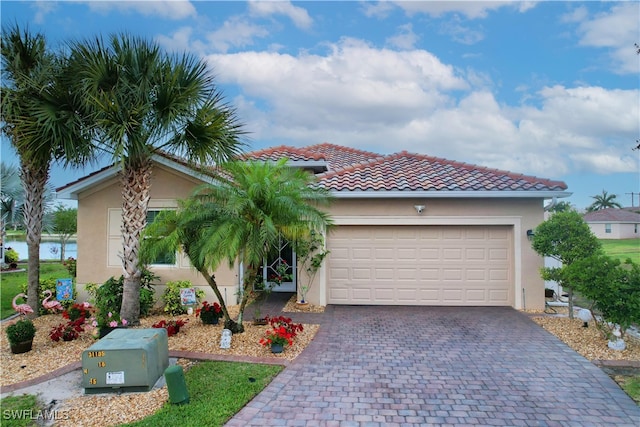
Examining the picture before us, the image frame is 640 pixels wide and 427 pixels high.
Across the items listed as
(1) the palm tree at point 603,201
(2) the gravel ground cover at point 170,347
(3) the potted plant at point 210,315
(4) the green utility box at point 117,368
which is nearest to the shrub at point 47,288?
(2) the gravel ground cover at point 170,347

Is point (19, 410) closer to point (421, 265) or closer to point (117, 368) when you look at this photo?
point (117, 368)

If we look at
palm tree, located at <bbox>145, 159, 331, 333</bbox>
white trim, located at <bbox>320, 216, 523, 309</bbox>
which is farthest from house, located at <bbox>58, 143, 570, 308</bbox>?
palm tree, located at <bbox>145, 159, 331, 333</bbox>

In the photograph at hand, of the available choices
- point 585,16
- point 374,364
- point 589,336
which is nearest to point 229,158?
point 374,364

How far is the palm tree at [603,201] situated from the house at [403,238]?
80372 millimetres

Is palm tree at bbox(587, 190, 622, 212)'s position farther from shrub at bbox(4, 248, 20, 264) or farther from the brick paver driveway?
shrub at bbox(4, 248, 20, 264)

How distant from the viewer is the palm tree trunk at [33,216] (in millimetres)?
10062

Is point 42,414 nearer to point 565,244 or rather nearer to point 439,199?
point 439,199

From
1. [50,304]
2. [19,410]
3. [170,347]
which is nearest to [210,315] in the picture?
[170,347]

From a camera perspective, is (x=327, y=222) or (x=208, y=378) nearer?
(x=208, y=378)

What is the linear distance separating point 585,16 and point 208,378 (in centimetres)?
1358

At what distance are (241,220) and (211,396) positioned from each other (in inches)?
129

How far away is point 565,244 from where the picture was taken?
9555 millimetres

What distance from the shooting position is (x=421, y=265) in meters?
11.8

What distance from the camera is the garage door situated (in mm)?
11555
